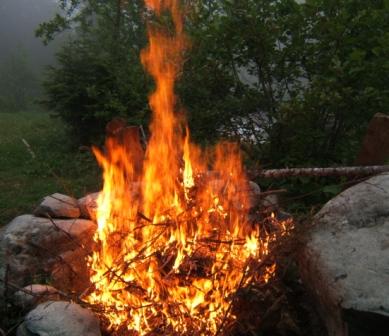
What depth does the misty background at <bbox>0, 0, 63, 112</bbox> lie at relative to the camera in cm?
5594

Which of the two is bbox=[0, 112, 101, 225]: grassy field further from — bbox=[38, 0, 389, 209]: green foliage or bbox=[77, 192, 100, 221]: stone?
bbox=[38, 0, 389, 209]: green foliage

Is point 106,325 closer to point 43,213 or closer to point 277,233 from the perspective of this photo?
point 277,233

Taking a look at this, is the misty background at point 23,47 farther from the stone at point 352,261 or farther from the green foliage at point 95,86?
the stone at point 352,261

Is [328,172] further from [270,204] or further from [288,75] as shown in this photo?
[288,75]

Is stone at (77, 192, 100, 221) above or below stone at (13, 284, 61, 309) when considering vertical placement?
above

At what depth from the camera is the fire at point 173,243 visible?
Answer: 3.82m

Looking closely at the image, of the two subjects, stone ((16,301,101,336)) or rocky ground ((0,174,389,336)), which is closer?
rocky ground ((0,174,389,336))

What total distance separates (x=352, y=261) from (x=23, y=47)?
73.9 m

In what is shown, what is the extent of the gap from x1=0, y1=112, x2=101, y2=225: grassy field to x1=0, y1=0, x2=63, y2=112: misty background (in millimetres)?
39048

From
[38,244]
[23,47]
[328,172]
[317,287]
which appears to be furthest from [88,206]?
[23,47]

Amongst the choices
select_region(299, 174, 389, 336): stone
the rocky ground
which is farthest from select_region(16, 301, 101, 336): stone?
select_region(299, 174, 389, 336): stone

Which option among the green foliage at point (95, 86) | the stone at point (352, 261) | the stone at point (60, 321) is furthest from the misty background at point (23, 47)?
the stone at point (352, 261)

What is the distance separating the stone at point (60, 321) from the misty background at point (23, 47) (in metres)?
50.8

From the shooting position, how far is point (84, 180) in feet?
34.0
